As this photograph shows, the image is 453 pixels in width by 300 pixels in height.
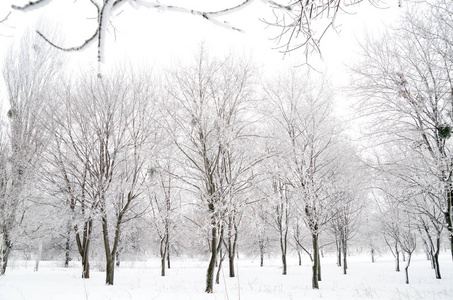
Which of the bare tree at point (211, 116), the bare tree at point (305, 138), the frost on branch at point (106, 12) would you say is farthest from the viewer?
the bare tree at point (305, 138)

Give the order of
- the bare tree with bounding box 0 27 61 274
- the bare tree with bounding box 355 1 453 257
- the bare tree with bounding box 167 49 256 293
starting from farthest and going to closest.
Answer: the bare tree with bounding box 0 27 61 274, the bare tree with bounding box 167 49 256 293, the bare tree with bounding box 355 1 453 257

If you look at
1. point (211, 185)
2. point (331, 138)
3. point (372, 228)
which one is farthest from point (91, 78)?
point (372, 228)

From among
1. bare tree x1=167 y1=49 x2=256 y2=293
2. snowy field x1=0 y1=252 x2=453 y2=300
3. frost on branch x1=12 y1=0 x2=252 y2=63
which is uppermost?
bare tree x1=167 y1=49 x2=256 y2=293

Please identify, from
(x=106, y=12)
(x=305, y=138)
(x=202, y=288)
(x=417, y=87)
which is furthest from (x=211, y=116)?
(x=106, y=12)

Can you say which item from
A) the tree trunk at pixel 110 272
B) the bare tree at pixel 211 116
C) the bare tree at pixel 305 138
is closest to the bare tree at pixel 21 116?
the tree trunk at pixel 110 272

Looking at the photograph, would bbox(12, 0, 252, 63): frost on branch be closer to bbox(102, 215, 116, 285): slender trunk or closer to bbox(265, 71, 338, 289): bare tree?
bbox(265, 71, 338, 289): bare tree

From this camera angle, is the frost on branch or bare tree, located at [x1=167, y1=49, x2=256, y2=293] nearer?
the frost on branch

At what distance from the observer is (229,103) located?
804 centimetres

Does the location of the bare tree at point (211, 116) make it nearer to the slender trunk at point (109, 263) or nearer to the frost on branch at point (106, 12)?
the slender trunk at point (109, 263)

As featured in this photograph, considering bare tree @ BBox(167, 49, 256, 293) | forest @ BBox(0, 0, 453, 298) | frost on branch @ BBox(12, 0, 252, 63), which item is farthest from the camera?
bare tree @ BBox(167, 49, 256, 293)

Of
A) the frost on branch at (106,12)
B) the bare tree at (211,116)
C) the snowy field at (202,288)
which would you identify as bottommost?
the snowy field at (202,288)

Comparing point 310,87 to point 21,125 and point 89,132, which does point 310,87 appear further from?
point 21,125

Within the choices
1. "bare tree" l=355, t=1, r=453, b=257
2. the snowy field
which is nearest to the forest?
"bare tree" l=355, t=1, r=453, b=257

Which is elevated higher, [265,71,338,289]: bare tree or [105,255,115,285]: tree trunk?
[265,71,338,289]: bare tree
